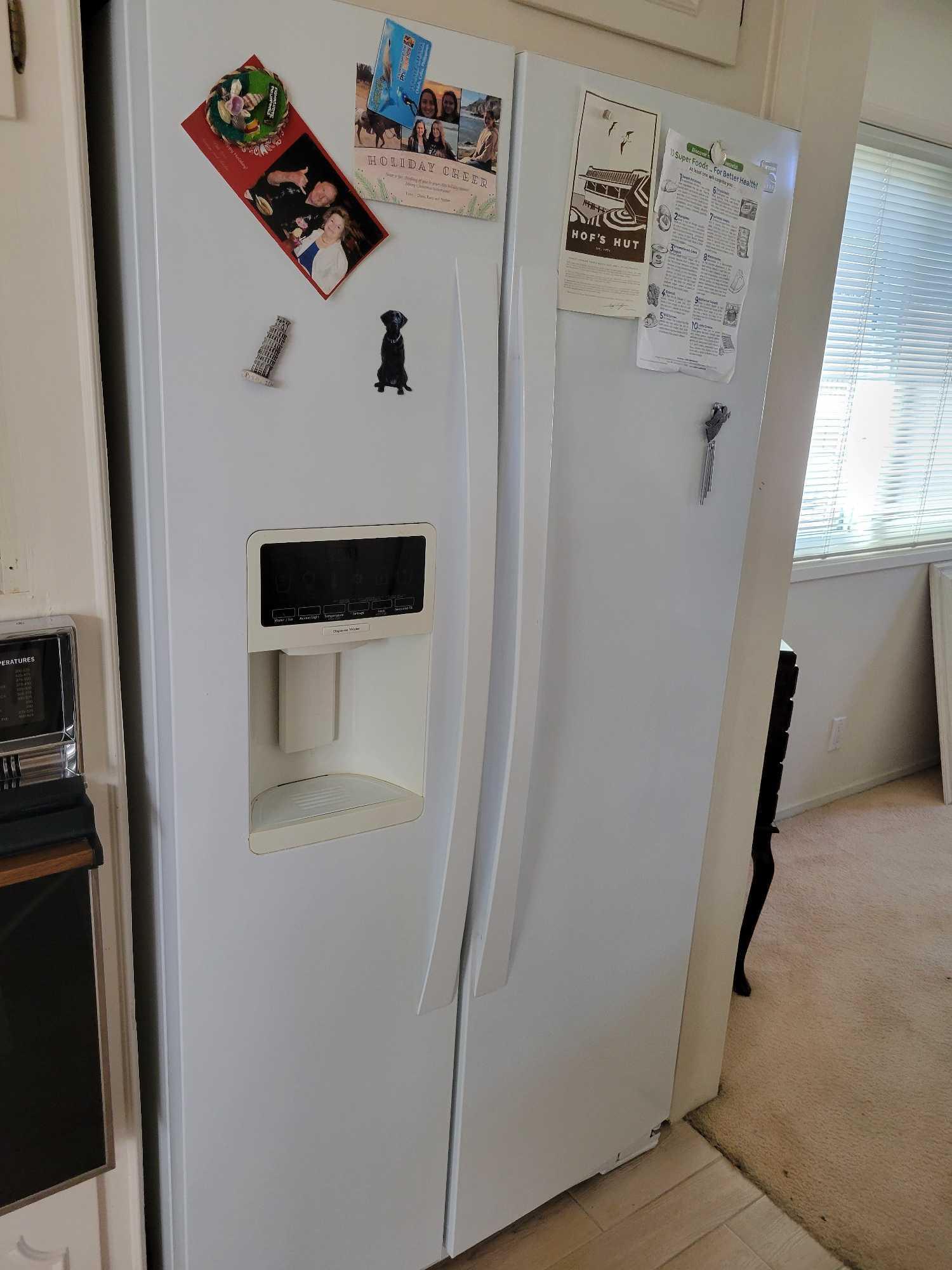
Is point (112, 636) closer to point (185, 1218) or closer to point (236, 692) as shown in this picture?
point (236, 692)

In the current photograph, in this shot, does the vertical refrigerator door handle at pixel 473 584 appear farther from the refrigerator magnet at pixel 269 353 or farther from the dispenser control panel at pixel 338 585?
the refrigerator magnet at pixel 269 353

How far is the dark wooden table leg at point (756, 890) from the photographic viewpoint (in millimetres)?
2260

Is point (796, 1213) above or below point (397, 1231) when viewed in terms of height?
below

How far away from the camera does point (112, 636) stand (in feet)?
3.45

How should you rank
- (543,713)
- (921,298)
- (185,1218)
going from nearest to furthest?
(185,1218) < (543,713) < (921,298)

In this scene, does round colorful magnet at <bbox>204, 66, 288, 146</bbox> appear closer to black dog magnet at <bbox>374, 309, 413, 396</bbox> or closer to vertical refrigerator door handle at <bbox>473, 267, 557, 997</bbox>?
black dog magnet at <bbox>374, 309, 413, 396</bbox>

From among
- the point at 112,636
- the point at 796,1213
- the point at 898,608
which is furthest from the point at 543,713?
the point at 898,608

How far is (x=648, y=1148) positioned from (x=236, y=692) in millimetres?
1398

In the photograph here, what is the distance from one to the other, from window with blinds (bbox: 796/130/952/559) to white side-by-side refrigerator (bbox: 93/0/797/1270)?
65.4 inches

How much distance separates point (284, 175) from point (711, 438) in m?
0.74

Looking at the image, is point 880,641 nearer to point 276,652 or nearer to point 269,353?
point 276,652

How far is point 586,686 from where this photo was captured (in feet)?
4.51

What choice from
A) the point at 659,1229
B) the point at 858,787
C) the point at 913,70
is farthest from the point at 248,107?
the point at 858,787

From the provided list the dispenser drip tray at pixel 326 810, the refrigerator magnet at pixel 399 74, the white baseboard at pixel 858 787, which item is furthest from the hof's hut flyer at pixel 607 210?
the white baseboard at pixel 858 787
